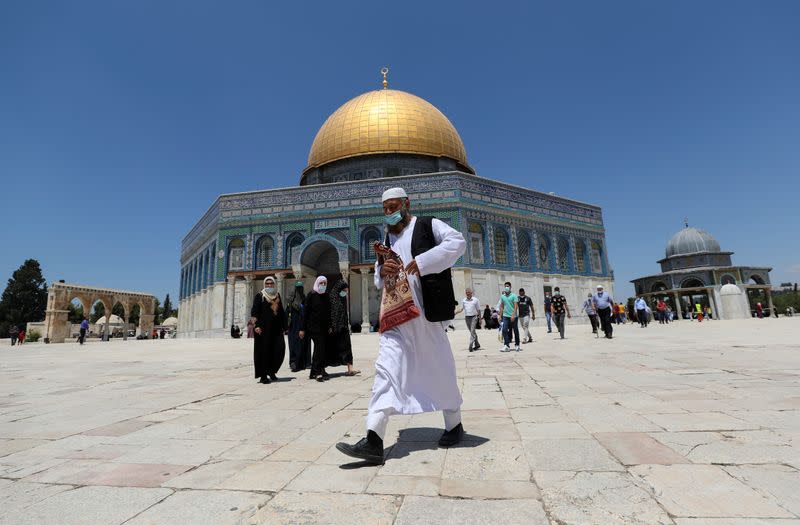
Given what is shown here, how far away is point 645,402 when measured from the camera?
3051 mm

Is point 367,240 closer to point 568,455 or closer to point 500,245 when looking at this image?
point 500,245

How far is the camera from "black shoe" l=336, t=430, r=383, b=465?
195 cm

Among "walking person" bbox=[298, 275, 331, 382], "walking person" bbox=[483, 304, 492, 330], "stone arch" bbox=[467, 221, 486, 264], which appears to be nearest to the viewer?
"walking person" bbox=[298, 275, 331, 382]

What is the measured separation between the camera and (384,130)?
25906 millimetres

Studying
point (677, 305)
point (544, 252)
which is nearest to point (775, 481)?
point (544, 252)

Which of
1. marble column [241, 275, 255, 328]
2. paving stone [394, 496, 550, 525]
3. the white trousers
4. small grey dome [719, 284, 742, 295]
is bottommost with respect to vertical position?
paving stone [394, 496, 550, 525]

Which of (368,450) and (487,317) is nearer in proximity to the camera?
→ (368,450)

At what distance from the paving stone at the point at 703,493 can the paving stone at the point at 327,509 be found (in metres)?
0.94

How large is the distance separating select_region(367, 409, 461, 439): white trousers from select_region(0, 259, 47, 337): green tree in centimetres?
5171

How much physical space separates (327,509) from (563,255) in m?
27.6

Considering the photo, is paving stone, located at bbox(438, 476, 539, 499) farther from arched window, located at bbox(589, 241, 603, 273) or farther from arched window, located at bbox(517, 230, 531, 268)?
arched window, located at bbox(589, 241, 603, 273)

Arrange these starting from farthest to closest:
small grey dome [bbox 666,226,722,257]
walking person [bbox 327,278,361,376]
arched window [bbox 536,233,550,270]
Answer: small grey dome [bbox 666,226,722,257]
arched window [bbox 536,233,550,270]
walking person [bbox 327,278,361,376]

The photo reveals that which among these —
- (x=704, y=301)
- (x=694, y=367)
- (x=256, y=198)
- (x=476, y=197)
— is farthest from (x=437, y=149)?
(x=704, y=301)

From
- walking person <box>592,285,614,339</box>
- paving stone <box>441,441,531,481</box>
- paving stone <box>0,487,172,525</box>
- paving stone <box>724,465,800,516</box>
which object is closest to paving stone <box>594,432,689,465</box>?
paving stone <box>724,465,800,516</box>
